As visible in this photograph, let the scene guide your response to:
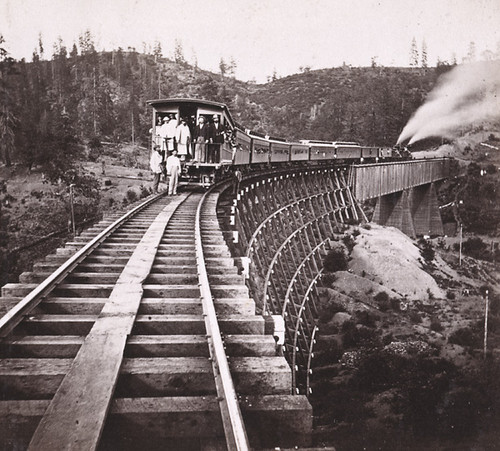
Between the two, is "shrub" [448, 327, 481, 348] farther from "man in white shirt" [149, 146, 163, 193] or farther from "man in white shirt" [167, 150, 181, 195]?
"man in white shirt" [149, 146, 163, 193]

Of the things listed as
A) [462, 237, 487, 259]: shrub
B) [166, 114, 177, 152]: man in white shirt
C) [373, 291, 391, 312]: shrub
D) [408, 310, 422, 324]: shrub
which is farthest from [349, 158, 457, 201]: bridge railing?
[166, 114, 177, 152]: man in white shirt

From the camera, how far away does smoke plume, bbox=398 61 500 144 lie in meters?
72.6

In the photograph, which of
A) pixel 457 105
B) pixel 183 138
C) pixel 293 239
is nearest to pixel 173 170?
pixel 183 138

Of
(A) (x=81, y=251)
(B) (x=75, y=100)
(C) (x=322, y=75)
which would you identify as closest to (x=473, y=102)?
(C) (x=322, y=75)

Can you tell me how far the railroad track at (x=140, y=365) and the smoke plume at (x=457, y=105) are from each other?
6363cm

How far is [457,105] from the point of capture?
88.5 meters

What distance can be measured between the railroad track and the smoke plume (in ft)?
209

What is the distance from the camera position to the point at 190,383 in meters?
3.07

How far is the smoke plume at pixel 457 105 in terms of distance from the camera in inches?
2860

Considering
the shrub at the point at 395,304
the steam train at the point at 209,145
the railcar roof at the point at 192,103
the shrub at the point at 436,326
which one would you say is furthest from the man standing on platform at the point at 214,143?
the shrub at the point at 436,326

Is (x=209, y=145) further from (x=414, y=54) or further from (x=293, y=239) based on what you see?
(x=414, y=54)

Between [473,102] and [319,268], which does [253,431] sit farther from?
[473,102]

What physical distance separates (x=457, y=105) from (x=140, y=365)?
311ft

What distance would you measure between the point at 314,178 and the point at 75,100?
230 ft
